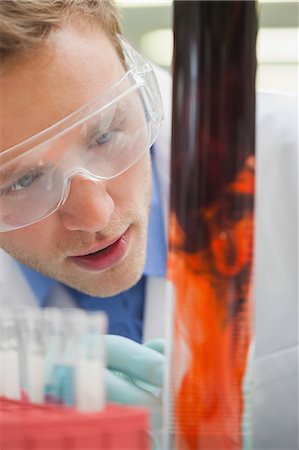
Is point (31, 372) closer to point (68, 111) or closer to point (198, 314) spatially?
point (198, 314)

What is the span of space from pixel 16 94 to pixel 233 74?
693 millimetres

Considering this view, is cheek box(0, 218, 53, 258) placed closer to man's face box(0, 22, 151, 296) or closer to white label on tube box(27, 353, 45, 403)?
man's face box(0, 22, 151, 296)

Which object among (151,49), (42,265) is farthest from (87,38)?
(151,49)

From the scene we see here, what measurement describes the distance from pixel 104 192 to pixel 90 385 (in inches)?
29.1

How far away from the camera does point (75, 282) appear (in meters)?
1.82

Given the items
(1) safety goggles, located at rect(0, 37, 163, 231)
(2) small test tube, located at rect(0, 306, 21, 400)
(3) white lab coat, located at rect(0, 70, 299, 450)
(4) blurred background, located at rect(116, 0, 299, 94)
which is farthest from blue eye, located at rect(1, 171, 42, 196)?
(4) blurred background, located at rect(116, 0, 299, 94)

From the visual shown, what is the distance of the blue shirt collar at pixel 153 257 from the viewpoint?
6.42 ft

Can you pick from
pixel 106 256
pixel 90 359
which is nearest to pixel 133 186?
pixel 106 256

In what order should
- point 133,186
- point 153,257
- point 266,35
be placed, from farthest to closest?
point 266,35 < point 153,257 < point 133,186

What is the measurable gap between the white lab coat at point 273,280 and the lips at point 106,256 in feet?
0.79

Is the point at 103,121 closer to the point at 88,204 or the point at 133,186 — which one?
the point at 88,204

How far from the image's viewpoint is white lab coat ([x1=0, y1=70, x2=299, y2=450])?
174 centimetres

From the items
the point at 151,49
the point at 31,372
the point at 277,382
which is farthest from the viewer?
the point at 151,49

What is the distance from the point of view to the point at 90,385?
29.1 inches
